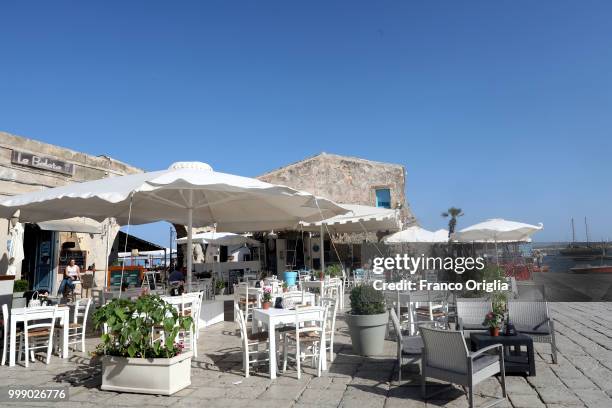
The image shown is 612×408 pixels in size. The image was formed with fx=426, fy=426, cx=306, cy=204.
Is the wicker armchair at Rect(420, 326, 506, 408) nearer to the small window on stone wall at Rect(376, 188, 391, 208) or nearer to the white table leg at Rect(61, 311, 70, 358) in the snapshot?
the white table leg at Rect(61, 311, 70, 358)

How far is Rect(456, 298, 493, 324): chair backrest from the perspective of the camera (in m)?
5.32

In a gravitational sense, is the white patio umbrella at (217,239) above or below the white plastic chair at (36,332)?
above

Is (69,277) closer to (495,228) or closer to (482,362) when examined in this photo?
(482,362)

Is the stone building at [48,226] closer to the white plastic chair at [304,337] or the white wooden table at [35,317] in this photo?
the white wooden table at [35,317]

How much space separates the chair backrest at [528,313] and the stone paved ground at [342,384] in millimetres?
431

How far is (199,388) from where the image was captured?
410 centimetres

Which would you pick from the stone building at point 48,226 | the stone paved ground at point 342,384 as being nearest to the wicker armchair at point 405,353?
the stone paved ground at point 342,384

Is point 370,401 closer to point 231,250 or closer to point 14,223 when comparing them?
point 14,223

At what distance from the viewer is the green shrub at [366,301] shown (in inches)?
205

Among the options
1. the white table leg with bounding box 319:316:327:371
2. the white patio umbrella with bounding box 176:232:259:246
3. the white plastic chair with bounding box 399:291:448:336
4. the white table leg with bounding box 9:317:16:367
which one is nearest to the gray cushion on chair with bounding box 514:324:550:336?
the white plastic chair with bounding box 399:291:448:336

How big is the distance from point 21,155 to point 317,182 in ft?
41.1

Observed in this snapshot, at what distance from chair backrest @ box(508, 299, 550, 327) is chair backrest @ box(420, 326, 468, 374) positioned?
2032mm

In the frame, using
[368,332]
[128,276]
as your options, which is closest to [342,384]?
[368,332]

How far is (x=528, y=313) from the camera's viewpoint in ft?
16.9
